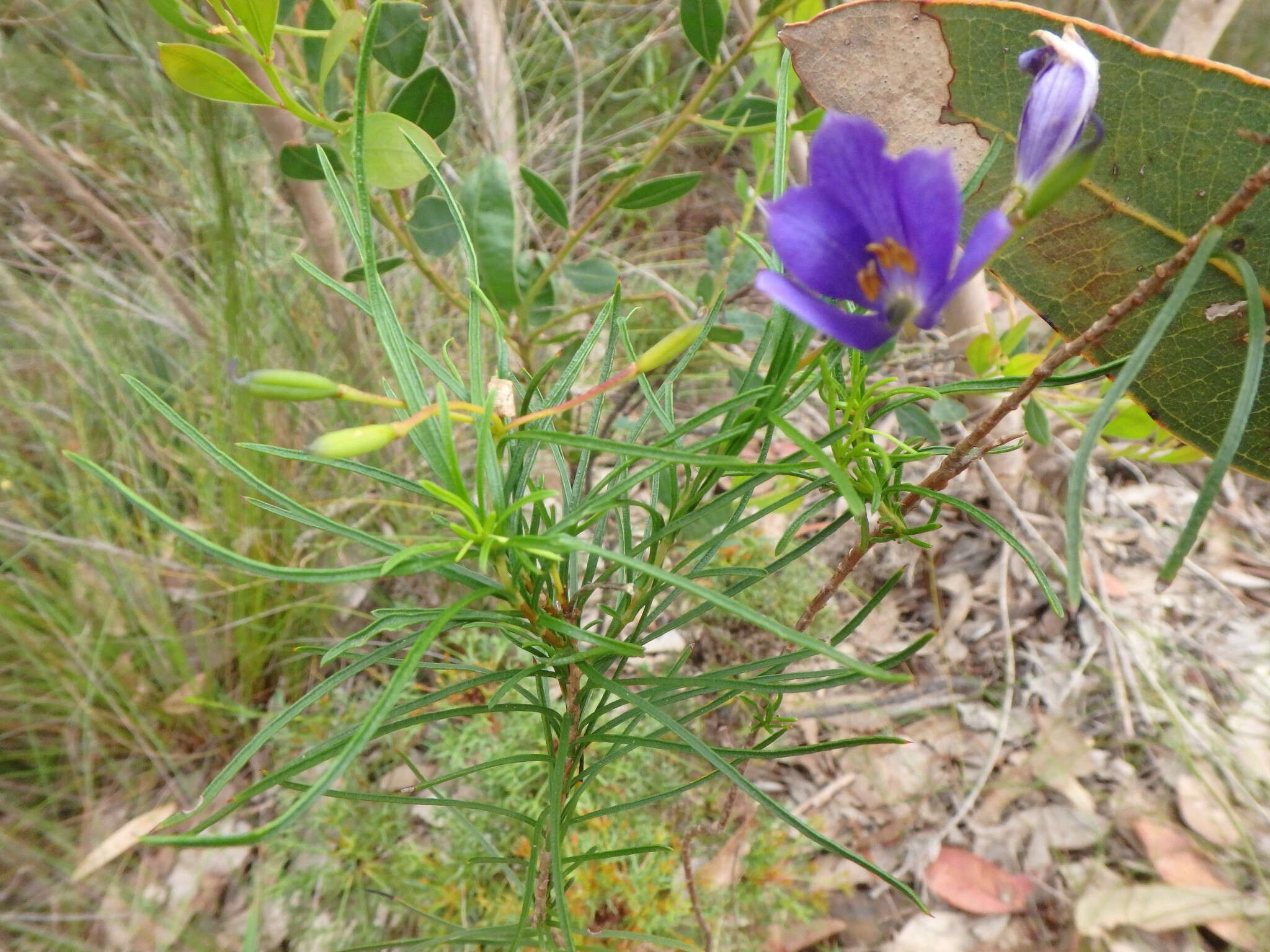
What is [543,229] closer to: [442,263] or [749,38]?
[442,263]

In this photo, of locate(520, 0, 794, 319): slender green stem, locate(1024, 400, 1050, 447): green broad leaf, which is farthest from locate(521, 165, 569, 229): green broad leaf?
locate(1024, 400, 1050, 447): green broad leaf

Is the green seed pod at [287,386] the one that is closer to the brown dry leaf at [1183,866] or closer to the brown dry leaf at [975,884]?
the brown dry leaf at [975,884]

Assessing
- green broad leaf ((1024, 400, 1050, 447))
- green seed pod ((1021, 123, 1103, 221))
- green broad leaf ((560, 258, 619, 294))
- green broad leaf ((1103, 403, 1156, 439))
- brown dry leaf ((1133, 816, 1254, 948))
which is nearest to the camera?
green seed pod ((1021, 123, 1103, 221))

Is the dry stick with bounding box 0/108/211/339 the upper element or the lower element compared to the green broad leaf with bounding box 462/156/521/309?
lower

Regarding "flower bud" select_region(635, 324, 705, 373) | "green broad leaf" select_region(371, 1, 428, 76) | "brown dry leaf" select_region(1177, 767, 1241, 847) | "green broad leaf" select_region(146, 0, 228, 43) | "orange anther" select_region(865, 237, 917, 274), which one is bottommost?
"brown dry leaf" select_region(1177, 767, 1241, 847)

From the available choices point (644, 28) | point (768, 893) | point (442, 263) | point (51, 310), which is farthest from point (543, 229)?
point (768, 893)

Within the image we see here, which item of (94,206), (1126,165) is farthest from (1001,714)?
(94,206)

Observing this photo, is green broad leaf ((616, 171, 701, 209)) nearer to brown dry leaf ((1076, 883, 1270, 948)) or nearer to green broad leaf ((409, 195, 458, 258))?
green broad leaf ((409, 195, 458, 258))

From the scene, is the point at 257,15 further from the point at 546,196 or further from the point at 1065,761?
the point at 1065,761
